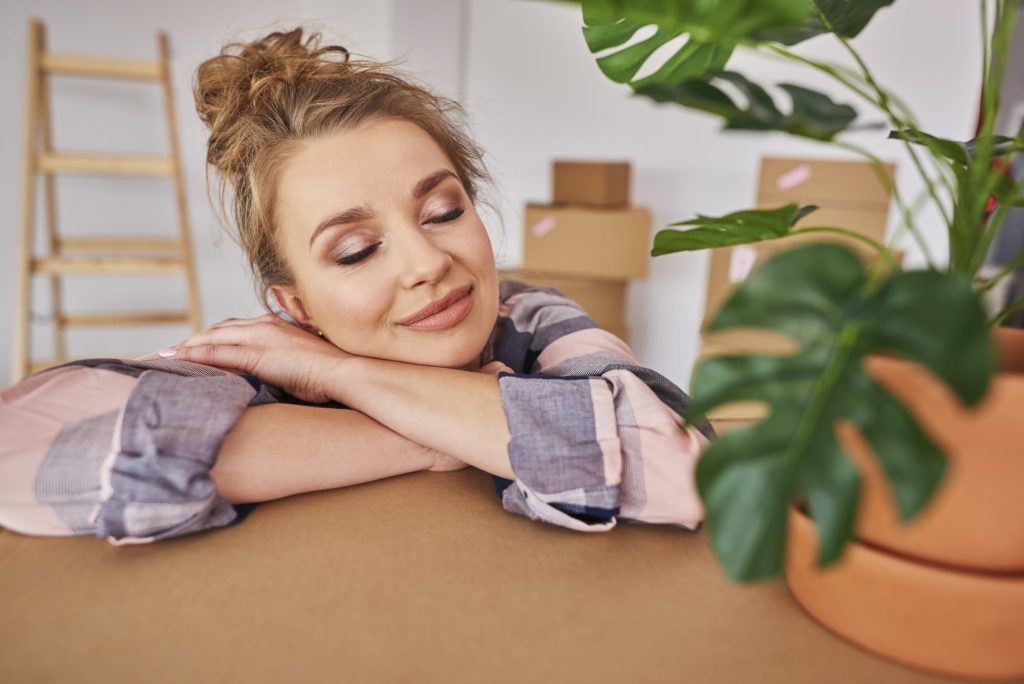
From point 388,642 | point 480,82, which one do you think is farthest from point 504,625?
point 480,82

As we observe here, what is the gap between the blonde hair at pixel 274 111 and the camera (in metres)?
0.87

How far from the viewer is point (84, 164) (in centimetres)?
246

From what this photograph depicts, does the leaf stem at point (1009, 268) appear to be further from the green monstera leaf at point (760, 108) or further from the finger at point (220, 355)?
the finger at point (220, 355)

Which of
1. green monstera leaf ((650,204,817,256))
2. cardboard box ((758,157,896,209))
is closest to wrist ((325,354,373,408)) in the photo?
green monstera leaf ((650,204,817,256))

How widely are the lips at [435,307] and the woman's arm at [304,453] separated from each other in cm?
13

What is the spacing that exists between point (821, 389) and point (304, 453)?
1.63 feet

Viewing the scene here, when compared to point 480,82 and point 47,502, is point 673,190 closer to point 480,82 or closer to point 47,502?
point 480,82

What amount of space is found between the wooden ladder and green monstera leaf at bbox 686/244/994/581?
2619mm

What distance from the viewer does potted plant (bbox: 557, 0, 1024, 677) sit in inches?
13.4

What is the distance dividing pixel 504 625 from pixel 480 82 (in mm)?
2802

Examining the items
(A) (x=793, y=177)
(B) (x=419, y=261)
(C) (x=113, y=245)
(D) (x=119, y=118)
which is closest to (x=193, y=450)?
(B) (x=419, y=261)

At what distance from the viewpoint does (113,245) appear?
2.67 meters

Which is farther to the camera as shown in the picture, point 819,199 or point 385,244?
point 819,199

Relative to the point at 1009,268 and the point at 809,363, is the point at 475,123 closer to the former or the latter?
the point at 1009,268
